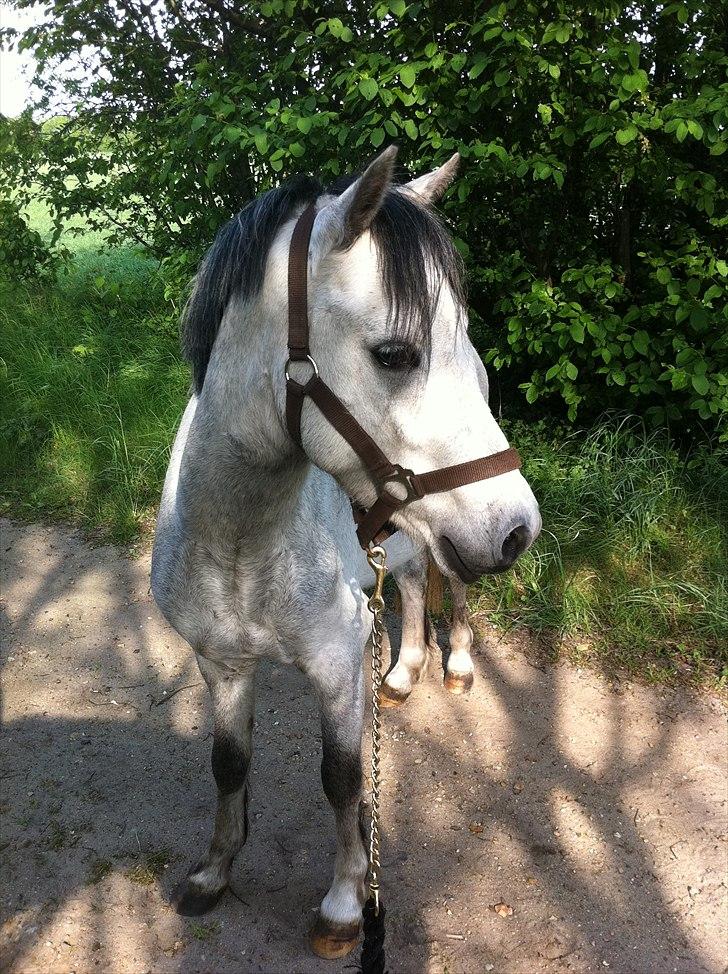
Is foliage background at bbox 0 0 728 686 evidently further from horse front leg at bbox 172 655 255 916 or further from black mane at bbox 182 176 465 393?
black mane at bbox 182 176 465 393

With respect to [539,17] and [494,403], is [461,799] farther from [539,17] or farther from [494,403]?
[539,17]

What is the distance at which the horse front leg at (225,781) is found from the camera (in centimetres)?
221

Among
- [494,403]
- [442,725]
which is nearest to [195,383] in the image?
[442,725]

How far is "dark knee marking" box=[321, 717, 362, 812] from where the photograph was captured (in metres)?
2.07

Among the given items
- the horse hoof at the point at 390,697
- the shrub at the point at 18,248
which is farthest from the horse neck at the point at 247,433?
the shrub at the point at 18,248

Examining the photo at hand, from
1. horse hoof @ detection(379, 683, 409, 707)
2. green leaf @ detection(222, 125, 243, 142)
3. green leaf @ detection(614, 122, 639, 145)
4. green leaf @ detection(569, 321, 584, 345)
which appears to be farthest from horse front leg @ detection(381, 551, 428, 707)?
green leaf @ detection(222, 125, 243, 142)

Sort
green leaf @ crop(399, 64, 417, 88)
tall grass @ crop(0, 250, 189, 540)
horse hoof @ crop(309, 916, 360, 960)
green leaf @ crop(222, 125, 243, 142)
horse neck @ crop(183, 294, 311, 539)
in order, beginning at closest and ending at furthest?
horse neck @ crop(183, 294, 311, 539) < horse hoof @ crop(309, 916, 360, 960) < green leaf @ crop(399, 64, 417, 88) < green leaf @ crop(222, 125, 243, 142) < tall grass @ crop(0, 250, 189, 540)

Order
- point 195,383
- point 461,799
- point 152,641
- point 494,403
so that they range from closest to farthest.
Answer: point 195,383 → point 461,799 → point 152,641 → point 494,403

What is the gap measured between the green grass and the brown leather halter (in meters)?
2.36

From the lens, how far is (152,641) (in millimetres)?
3723

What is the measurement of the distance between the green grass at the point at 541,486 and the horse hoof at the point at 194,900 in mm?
1946

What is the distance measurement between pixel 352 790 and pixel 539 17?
11.6 feet

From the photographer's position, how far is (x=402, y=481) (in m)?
1.44

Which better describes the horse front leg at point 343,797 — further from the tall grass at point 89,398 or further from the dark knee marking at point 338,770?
the tall grass at point 89,398
